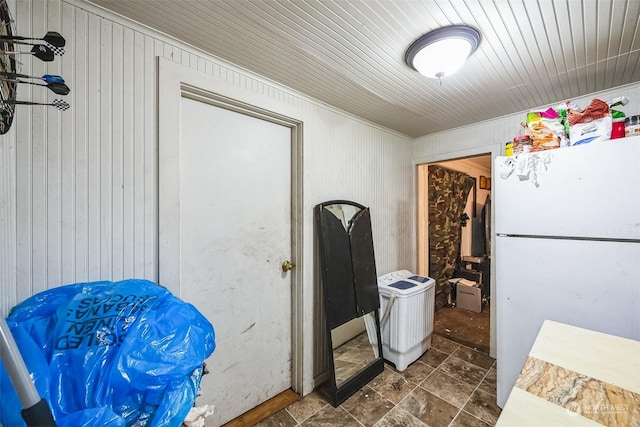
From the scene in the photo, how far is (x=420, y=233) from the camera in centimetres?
302

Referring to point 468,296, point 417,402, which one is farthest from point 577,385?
point 468,296

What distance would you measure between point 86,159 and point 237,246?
2.87ft

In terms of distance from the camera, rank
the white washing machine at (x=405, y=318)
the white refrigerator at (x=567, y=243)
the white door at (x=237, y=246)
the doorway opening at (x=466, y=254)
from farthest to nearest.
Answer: the doorway opening at (x=466, y=254)
the white washing machine at (x=405, y=318)
the white door at (x=237, y=246)
the white refrigerator at (x=567, y=243)

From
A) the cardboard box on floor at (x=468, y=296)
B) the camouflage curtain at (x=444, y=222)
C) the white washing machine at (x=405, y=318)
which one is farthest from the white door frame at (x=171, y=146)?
the cardboard box on floor at (x=468, y=296)

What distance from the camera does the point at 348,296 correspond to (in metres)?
2.01

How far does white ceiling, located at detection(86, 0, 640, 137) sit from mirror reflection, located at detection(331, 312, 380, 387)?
1.88 metres

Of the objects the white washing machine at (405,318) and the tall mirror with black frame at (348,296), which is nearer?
the tall mirror with black frame at (348,296)

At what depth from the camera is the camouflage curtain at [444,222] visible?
3.38 metres

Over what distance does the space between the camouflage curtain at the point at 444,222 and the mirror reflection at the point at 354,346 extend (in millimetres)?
1489

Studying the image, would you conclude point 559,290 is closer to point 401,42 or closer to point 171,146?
point 401,42

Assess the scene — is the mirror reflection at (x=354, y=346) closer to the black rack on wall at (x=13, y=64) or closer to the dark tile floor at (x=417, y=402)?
the dark tile floor at (x=417, y=402)

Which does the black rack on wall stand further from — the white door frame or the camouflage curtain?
the camouflage curtain

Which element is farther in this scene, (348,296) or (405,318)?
(405,318)

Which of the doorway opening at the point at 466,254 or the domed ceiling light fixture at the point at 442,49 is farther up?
the domed ceiling light fixture at the point at 442,49
